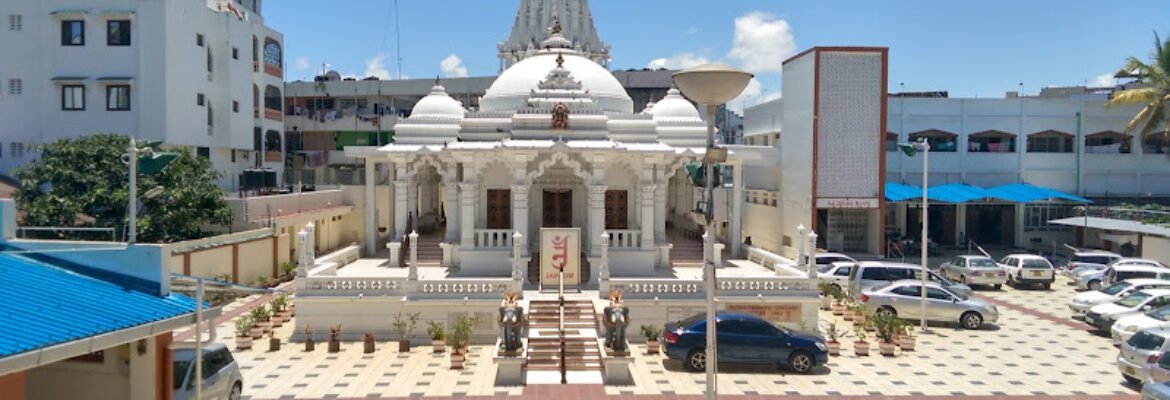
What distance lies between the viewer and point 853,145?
103 ft

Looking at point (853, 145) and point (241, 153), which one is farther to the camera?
point (241, 153)

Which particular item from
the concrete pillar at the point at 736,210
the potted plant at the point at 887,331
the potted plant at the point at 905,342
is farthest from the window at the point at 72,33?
the potted plant at the point at 905,342

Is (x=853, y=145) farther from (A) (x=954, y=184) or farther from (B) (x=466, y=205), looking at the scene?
(B) (x=466, y=205)

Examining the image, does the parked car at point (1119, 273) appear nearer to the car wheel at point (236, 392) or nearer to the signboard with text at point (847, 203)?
the signboard with text at point (847, 203)

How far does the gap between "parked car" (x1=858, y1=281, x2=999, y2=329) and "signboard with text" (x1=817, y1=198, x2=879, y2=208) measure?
31.4 feet

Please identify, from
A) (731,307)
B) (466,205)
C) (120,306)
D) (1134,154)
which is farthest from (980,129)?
(120,306)

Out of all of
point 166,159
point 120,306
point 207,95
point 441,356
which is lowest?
point 441,356

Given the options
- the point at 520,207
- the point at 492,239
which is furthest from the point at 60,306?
the point at 492,239

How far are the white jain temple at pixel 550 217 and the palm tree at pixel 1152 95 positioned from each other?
45.8 feet

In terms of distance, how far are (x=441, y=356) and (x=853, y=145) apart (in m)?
19.9

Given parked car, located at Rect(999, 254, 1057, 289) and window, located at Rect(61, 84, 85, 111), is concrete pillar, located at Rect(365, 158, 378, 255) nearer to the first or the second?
window, located at Rect(61, 84, 85, 111)

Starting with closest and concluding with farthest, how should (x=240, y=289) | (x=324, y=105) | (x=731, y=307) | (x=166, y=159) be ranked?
(x=240, y=289) < (x=166, y=159) < (x=731, y=307) < (x=324, y=105)

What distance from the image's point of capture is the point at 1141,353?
1519cm

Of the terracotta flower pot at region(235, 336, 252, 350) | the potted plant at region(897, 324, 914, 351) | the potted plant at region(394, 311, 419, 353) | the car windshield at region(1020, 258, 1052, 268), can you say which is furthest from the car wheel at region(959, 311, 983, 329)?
the terracotta flower pot at region(235, 336, 252, 350)
